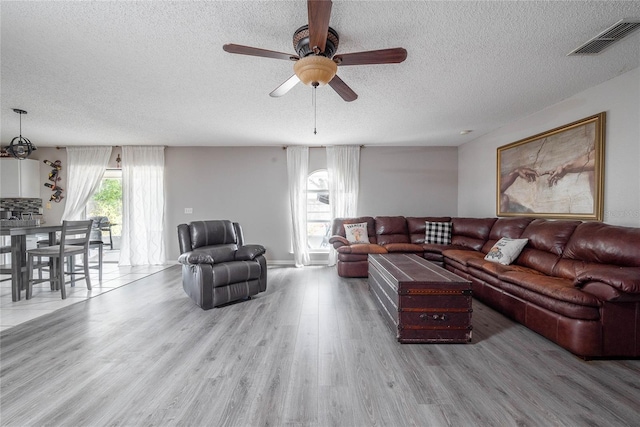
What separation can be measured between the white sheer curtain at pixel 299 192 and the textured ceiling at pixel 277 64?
1273 mm

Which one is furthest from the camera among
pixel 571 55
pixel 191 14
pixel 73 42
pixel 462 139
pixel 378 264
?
pixel 462 139

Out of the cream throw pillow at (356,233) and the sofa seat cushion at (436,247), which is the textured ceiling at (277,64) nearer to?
the cream throw pillow at (356,233)

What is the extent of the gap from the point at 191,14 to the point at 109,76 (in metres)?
1.50

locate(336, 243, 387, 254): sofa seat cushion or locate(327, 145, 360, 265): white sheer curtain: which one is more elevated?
locate(327, 145, 360, 265): white sheer curtain

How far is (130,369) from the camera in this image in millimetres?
1872

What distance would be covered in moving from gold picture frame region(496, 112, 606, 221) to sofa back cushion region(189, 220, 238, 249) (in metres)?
4.40

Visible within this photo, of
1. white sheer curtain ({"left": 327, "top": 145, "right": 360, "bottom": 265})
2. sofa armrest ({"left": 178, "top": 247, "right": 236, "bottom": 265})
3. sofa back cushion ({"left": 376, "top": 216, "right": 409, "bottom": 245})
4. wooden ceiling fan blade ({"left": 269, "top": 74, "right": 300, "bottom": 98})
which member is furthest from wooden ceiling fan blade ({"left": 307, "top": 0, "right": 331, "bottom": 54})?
sofa back cushion ({"left": 376, "top": 216, "right": 409, "bottom": 245})

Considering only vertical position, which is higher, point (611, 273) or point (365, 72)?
point (365, 72)

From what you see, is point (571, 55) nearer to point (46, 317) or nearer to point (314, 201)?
point (314, 201)

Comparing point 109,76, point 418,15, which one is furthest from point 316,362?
point 109,76

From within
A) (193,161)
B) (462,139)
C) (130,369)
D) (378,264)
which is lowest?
(130,369)

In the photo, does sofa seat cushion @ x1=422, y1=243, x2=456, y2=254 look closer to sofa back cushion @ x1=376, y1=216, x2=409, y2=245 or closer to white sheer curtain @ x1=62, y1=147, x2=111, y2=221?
sofa back cushion @ x1=376, y1=216, x2=409, y2=245

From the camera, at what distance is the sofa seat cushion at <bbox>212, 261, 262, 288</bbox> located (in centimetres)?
303

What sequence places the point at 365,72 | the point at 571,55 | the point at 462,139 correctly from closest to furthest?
1. the point at 571,55
2. the point at 365,72
3. the point at 462,139
